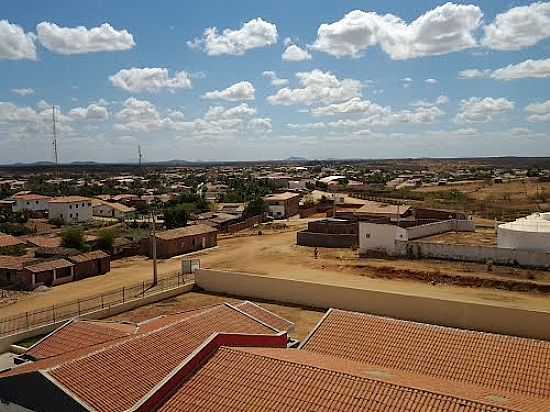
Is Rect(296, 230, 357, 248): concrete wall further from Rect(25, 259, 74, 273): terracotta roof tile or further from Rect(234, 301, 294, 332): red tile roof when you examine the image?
Rect(234, 301, 294, 332): red tile roof

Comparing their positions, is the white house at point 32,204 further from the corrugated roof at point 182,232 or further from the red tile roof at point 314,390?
the red tile roof at point 314,390

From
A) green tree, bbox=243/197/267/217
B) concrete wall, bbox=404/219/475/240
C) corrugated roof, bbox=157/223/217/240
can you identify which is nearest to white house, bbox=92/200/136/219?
green tree, bbox=243/197/267/217

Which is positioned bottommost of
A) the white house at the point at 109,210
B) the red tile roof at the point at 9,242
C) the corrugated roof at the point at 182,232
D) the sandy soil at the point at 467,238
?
the white house at the point at 109,210

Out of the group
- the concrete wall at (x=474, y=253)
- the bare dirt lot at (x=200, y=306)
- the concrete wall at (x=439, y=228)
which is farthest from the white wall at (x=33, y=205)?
the concrete wall at (x=474, y=253)

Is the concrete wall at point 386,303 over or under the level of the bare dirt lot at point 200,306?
over

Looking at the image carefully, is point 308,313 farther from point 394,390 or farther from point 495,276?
point 394,390

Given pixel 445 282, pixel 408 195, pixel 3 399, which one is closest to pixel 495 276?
pixel 445 282

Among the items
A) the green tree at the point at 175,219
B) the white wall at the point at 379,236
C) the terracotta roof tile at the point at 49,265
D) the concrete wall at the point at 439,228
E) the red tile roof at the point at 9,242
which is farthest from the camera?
the green tree at the point at 175,219
